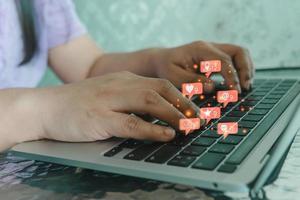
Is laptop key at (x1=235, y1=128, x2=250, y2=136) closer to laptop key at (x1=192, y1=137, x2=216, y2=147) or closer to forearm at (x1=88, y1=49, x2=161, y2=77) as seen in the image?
laptop key at (x1=192, y1=137, x2=216, y2=147)

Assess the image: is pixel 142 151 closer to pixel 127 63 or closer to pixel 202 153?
pixel 202 153

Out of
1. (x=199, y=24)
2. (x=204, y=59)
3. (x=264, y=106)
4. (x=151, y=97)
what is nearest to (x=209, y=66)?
(x=204, y=59)

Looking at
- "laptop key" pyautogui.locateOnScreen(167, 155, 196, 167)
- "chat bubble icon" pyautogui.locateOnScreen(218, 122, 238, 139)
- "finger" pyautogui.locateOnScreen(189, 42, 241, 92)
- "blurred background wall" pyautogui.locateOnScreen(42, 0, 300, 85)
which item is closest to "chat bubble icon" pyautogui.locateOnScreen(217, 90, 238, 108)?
"finger" pyautogui.locateOnScreen(189, 42, 241, 92)

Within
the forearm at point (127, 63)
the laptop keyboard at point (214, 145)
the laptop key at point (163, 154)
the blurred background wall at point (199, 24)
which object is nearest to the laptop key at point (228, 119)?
the laptop keyboard at point (214, 145)

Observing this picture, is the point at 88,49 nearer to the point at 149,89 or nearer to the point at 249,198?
the point at 149,89

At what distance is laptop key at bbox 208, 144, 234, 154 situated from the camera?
0.37m

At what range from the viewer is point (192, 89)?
2.06 ft

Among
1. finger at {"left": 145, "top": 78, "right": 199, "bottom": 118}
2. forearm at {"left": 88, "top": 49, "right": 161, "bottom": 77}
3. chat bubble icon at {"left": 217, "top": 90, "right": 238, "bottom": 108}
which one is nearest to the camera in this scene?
finger at {"left": 145, "top": 78, "right": 199, "bottom": 118}

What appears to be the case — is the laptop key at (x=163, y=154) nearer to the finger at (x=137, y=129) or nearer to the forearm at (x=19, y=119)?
the finger at (x=137, y=129)

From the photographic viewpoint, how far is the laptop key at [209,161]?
0.33m

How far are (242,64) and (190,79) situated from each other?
0.27ft

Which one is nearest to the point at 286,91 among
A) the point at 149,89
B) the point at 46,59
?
the point at 149,89

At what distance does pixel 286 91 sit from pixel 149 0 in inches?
20.4

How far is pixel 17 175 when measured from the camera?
0.42 m
